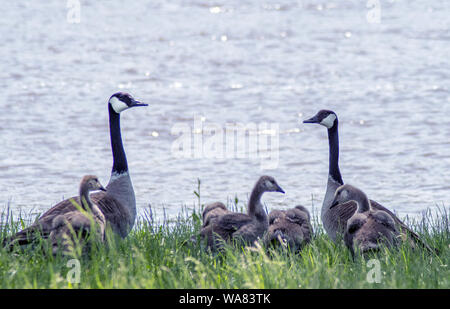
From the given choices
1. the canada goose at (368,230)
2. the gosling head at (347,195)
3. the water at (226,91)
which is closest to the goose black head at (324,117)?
the water at (226,91)

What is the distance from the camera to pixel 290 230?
26.1 feet

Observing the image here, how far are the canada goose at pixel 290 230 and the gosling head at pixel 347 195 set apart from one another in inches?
14.6

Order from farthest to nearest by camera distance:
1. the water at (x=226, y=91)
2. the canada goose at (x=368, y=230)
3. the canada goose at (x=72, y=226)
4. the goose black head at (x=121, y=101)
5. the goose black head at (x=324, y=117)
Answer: the water at (x=226, y=91)
the goose black head at (x=324, y=117)
the goose black head at (x=121, y=101)
the canada goose at (x=368, y=230)
the canada goose at (x=72, y=226)

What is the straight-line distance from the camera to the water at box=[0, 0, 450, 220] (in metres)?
13.7

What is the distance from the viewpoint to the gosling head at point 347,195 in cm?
826

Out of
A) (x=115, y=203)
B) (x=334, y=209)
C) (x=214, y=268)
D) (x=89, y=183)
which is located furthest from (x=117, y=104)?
(x=214, y=268)

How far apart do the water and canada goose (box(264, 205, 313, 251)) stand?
224cm

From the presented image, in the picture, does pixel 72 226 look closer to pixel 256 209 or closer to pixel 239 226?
pixel 239 226

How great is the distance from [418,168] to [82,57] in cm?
1225

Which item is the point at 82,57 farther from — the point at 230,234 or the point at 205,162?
the point at 230,234

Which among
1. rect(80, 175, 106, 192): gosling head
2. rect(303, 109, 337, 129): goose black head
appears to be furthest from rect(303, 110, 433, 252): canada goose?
rect(80, 175, 106, 192): gosling head

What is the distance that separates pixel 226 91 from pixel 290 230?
491 inches

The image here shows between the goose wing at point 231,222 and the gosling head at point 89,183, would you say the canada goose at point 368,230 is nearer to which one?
the goose wing at point 231,222

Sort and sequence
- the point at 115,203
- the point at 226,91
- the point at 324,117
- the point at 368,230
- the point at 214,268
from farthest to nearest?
the point at 226,91 → the point at 324,117 → the point at 115,203 → the point at 368,230 → the point at 214,268
